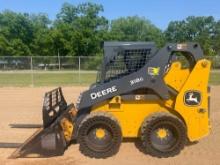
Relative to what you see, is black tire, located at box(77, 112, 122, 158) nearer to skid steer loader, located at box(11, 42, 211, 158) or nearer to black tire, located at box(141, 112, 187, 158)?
skid steer loader, located at box(11, 42, 211, 158)

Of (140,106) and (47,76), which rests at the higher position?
(140,106)

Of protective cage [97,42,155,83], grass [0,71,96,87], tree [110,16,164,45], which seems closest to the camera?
protective cage [97,42,155,83]

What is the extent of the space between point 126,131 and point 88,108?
86 cm

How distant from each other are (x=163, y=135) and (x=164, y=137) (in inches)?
1.6

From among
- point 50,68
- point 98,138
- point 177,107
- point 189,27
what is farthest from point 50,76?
point 189,27

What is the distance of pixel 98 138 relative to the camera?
8.23 metres

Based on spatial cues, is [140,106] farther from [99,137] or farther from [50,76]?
[50,76]

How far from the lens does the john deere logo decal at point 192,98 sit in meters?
8.24

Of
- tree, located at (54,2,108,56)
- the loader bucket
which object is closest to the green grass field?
the loader bucket

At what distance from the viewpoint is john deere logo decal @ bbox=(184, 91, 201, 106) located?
824cm

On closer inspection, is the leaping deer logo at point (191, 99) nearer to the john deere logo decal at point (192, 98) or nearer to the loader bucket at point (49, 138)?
the john deere logo decal at point (192, 98)

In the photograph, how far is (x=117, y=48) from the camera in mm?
8422

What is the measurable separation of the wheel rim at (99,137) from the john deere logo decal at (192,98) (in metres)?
1.54

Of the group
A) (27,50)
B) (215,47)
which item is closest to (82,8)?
(27,50)
